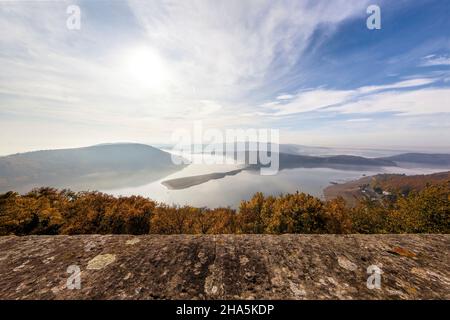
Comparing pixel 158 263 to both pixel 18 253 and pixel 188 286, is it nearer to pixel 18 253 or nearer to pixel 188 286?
pixel 188 286

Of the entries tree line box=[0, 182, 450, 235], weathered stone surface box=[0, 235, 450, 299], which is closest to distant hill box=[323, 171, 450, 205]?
tree line box=[0, 182, 450, 235]

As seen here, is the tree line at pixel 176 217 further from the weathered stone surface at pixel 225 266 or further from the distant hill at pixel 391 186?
the distant hill at pixel 391 186

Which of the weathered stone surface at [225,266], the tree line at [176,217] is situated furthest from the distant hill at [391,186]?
the weathered stone surface at [225,266]

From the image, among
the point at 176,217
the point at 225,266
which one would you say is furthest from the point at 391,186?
the point at 225,266

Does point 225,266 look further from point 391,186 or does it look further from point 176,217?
point 391,186
